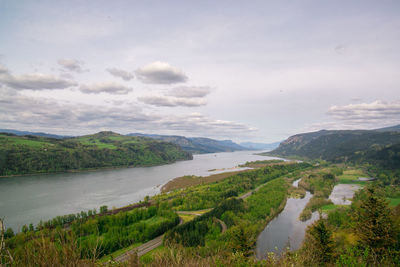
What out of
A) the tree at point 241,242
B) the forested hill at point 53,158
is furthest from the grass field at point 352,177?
the forested hill at point 53,158

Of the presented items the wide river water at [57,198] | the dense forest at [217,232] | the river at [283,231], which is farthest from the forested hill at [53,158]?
the river at [283,231]

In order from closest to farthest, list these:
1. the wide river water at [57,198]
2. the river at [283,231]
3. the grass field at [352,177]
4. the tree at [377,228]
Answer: the tree at [377,228]
the river at [283,231]
the wide river water at [57,198]
the grass field at [352,177]

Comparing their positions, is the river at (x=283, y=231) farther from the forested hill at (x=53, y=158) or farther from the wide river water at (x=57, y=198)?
the forested hill at (x=53, y=158)

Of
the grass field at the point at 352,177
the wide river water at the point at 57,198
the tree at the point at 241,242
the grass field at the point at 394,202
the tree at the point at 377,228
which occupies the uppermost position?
the tree at the point at 377,228

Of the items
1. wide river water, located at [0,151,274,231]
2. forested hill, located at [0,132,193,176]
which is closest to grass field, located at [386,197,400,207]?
wide river water, located at [0,151,274,231]

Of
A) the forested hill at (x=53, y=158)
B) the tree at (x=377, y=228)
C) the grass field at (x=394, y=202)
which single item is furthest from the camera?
the forested hill at (x=53, y=158)

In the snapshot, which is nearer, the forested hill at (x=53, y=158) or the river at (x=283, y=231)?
the river at (x=283, y=231)

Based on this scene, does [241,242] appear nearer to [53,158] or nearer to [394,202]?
[394,202]

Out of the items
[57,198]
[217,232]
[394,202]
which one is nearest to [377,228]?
[217,232]

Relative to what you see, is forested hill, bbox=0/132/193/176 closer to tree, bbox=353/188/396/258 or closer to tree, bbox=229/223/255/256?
tree, bbox=229/223/255/256

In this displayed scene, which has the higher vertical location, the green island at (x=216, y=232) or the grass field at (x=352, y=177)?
the green island at (x=216, y=232)
